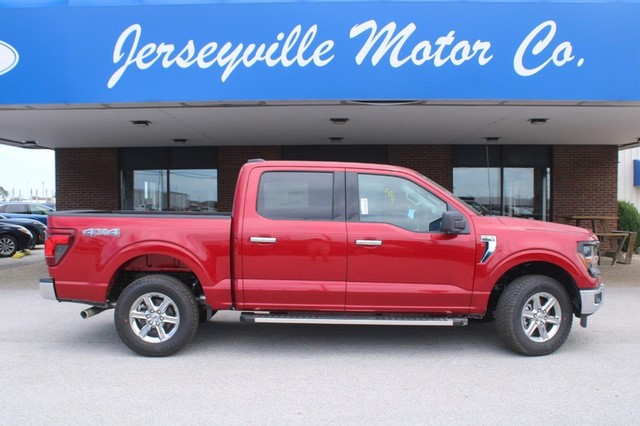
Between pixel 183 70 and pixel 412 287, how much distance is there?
202 inches

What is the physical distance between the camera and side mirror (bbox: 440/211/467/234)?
4.86 metres

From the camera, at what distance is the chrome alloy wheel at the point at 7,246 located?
15.2 m

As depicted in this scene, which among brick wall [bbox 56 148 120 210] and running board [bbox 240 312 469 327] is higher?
brick wall [bbox 56 148 120 210]

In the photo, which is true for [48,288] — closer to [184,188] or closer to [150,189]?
[184,188]

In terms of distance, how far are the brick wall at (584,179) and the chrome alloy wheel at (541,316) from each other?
372 inches

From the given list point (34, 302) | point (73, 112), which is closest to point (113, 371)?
point (34, 302)

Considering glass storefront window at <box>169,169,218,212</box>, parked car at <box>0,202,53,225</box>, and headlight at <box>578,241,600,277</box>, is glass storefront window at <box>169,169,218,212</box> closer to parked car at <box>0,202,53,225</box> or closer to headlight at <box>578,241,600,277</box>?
parked car at <box>0,202,53,225</box>

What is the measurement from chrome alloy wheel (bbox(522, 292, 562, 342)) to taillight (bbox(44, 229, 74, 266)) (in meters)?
4.76

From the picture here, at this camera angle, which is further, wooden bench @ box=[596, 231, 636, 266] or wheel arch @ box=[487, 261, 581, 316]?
wooden bench @ box=[596, 231, 636, 266]

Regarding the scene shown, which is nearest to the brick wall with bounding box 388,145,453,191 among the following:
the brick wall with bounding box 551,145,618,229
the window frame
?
the brick wall with bounding box 551,145,618,229

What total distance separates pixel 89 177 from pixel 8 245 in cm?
369

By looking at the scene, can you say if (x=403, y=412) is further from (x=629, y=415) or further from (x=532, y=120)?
(x=532, y=120)

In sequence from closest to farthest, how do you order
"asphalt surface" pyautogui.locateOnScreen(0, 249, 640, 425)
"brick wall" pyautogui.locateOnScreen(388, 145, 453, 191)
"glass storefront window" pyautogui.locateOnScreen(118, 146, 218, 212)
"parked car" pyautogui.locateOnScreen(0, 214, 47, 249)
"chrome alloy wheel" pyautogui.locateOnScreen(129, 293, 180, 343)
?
"asphalt surface" pyautogui.locateOnScreen(0, 249, 640, 425) < "chrome alloy wheel" pyautogui.locateOnScreen(129, 293, 180, 343) < "brick wall" pyautogui.locateOnScreen(388, 145, 453, 191) < "glass storefront window" pyautogui.locateOnScreen(118, 146, 218, 212) < "parked car" pyautogui.locateOnScreen(0, 214, 47, 249)

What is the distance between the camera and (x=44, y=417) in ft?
12.3
